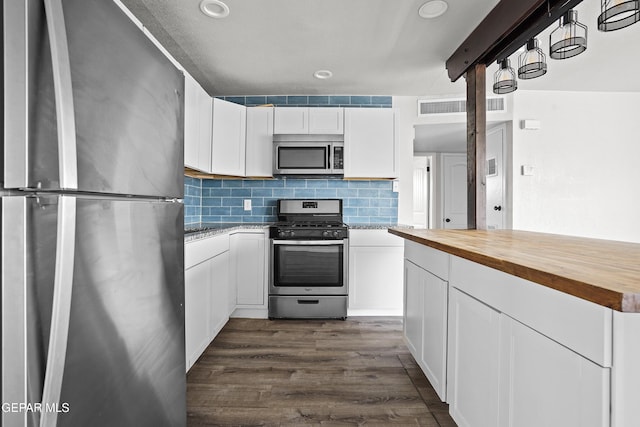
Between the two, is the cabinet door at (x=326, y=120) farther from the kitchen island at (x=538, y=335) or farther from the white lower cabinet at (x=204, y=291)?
the kitchen island at (x=538, y=335)

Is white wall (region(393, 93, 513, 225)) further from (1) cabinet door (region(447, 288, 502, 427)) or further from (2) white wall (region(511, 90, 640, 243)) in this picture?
(1) cabinet door (region(447, 288, 502, 427))

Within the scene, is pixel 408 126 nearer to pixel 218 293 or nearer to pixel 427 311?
pixel 427 311

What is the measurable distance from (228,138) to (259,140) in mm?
341

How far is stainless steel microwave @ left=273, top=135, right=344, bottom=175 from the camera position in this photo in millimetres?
3395

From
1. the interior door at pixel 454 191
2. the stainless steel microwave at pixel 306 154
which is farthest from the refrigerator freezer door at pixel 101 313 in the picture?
the interior door at pixel 454 191

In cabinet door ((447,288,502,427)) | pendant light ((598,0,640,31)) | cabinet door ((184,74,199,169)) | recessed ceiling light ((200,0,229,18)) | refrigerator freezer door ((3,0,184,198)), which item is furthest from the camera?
cabinet door ((184,74,199,169))

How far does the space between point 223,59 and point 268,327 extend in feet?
7.80

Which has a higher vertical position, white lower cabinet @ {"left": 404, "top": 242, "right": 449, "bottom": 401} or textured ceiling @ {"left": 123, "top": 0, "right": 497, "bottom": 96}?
textured ceiling @ {"left": 123, "top": 0, "right": 497, "bottom": 96}

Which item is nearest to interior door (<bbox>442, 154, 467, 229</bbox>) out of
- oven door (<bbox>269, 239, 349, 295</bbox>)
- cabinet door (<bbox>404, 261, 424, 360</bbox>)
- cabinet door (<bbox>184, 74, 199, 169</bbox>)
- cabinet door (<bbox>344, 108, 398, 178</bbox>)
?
cabinet door (<bbox>344, 108, 398, 178</bbox>)

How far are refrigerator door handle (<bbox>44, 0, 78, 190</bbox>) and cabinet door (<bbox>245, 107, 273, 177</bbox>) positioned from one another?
110 inches

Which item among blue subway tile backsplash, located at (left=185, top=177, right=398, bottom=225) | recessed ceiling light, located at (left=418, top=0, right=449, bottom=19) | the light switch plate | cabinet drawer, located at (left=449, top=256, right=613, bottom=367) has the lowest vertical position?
cabinet drawer, located at (left=449, top=256, right=613, bottom=367)

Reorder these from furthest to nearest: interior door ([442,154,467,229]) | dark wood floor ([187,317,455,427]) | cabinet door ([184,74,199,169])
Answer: interior door ([442,154,467,229]) → cabinet door ([184,74,199,169]) → dark wood floor ([187,317,455,427])

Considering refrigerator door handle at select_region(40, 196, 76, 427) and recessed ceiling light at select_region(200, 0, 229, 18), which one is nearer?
refrigerator door handle at select_region(40, 196, 76, 427)

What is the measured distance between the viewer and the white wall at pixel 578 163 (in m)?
3.81
